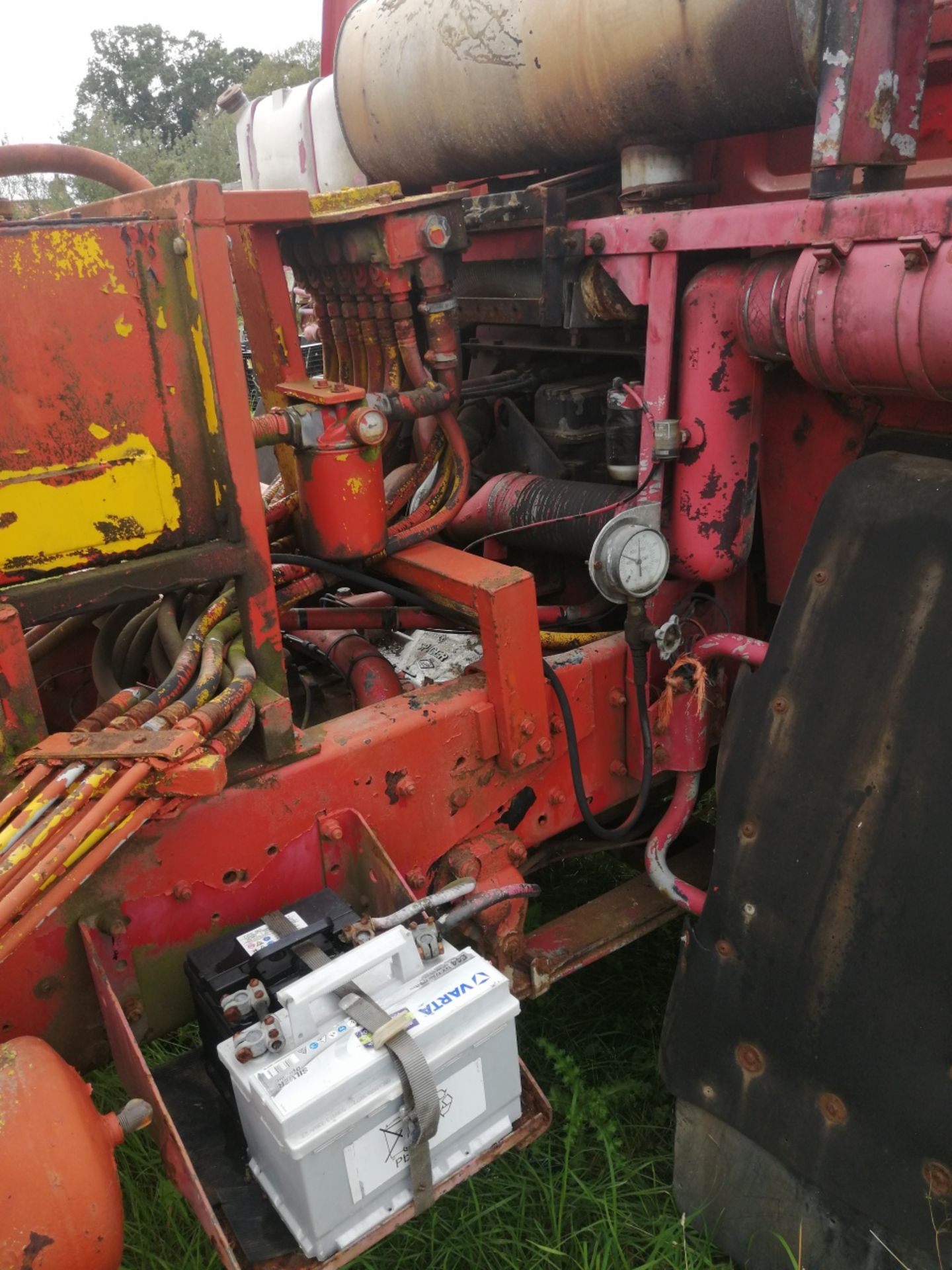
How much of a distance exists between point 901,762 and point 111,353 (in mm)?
1260

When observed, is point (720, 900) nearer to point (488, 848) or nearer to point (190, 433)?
point (488, 848)

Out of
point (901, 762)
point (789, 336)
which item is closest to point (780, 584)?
point (789, 336)

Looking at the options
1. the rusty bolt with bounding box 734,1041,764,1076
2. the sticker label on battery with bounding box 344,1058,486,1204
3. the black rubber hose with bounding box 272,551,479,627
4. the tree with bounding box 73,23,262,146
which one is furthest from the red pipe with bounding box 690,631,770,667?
the tree with bounding box 73,23,262,146

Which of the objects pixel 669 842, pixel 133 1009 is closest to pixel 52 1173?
pixel 133 1009

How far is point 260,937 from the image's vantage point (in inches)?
60.5

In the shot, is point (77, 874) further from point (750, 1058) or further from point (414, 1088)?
point (750, 1058)

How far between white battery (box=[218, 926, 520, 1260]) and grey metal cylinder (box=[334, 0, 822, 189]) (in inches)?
61.8

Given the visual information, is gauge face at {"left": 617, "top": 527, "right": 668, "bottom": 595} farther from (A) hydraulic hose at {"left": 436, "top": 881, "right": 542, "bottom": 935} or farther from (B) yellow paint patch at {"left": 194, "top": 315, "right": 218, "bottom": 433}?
(B) yellow paint patch at {"left": 194, "top": 315, "right": 218, "bottom": 433}

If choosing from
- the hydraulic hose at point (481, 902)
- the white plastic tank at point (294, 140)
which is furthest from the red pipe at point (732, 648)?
the white plastic tank at point (294, 140)

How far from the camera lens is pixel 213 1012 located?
1.45m

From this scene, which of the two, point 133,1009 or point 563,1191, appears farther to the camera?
point 563,1191

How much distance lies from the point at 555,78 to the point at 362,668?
1.25 metres

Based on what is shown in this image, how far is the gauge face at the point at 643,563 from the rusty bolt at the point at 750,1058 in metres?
0.79

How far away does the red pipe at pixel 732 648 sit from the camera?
192cm
